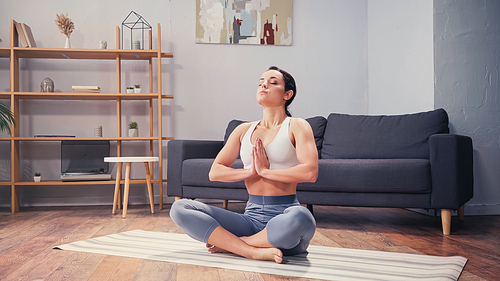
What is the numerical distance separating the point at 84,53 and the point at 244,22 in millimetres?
1650

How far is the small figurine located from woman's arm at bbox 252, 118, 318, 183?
9.44ft

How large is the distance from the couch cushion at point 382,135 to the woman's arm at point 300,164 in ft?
4.99

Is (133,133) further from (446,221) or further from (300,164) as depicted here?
(446,221)

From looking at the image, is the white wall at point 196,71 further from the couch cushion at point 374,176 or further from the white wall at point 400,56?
the couch cushion at point 374,176

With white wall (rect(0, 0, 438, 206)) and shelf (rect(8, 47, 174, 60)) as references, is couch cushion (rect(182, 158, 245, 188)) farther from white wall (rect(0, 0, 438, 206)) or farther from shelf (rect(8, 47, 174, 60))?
shelf (rect(8, 47, 174, 60))

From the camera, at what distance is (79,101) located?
391 cm

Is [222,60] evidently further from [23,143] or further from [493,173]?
[493,173]

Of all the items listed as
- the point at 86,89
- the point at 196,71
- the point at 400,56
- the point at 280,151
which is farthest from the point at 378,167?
the point at 86,89

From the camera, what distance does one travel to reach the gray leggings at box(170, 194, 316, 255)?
1.47m

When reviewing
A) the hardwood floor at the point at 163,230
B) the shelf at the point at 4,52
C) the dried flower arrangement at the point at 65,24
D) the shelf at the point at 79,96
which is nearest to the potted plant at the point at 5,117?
the shelf at the point at 79,96

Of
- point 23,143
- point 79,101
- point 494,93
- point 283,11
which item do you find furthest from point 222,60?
point 494,93

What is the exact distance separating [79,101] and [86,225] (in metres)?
1.68

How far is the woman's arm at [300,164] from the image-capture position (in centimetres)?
153

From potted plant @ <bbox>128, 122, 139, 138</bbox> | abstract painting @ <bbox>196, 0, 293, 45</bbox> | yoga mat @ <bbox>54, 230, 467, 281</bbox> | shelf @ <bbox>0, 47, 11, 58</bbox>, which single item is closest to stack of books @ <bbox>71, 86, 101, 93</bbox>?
potted plant @ <bbox>128, 122, 139, 138</bbox>
